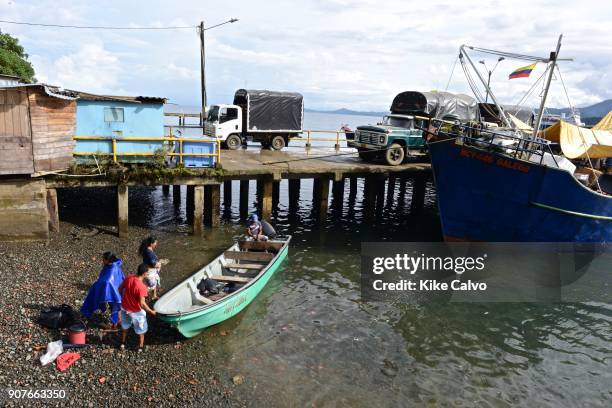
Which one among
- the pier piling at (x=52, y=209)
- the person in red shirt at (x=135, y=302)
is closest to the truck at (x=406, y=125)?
the pier piling at (x=52, y=209)

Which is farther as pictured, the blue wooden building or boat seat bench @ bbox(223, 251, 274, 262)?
the blue wooden building

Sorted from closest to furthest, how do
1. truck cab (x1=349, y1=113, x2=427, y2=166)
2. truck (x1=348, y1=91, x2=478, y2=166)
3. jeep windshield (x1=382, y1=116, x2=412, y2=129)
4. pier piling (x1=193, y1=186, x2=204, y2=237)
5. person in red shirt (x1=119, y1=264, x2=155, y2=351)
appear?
1. person in red shirt (x1=119, y1=264, x2=155, y2=351)
2. pier piling (x1=193, y1=186, x2=204, y2=237)
3. truck cab (x1=349, y1=113, x2=427, y2=166)
4. truck (x1=348, y1=91, x2=478, y2=166)
5. jeep windshield (x1=382, y1=116, x2=412, y2=129)

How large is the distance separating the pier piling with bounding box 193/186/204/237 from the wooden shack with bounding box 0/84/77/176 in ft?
15.5

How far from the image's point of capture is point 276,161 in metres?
20.7

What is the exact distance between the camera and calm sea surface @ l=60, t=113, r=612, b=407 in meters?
9.50

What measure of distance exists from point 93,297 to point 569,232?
16.4m

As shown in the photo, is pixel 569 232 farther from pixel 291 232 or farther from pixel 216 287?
pixel 216 287

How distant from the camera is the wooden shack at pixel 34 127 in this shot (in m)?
14.1

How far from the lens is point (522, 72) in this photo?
17.1 m

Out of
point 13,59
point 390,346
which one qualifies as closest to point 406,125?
point 390,346

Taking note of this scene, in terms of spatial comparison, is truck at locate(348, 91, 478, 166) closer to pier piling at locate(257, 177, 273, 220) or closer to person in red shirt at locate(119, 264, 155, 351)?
pier piling at locate(257, 177, 273, 220)

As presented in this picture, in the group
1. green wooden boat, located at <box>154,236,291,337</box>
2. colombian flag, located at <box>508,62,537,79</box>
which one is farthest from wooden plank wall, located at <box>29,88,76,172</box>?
colombian flag, located at <box>508,62,537,79</box>

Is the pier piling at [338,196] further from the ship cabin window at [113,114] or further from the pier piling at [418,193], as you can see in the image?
the ship cabin window at [113,114]

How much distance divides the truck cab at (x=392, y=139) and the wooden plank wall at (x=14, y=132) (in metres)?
14.0
